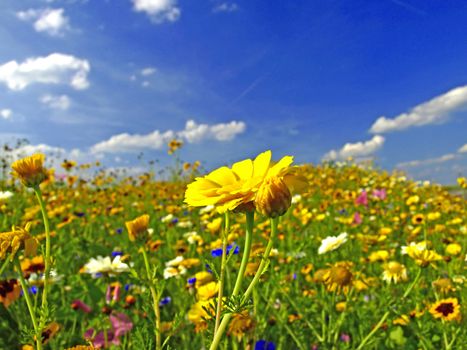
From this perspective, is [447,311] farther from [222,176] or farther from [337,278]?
[222,176]

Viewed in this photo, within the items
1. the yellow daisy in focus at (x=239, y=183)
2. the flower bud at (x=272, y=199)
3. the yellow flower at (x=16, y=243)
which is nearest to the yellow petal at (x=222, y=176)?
the yellow daisy in focus at (x=239, y=183)

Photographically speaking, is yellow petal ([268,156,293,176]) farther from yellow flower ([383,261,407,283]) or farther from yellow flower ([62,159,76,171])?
yellow flower ([62,159,76,171])

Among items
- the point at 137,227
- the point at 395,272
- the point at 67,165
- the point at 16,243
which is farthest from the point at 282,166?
the point at 67,165

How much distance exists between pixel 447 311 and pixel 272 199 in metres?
1.31

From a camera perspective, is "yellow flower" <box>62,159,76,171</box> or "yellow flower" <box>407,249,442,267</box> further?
"yellow flower" <box>62,159,76,171</box>

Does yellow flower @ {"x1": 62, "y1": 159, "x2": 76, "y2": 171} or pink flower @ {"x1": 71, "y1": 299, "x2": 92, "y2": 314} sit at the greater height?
yellow flower @ {"x1": 62, "y1": 159, "x2": 76, "y2": 171}

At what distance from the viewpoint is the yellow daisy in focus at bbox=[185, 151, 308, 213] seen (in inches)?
23.5

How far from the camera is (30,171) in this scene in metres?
1.00

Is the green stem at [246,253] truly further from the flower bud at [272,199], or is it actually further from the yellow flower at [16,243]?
the yellow flower at [16,243]

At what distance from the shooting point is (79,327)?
2197mm

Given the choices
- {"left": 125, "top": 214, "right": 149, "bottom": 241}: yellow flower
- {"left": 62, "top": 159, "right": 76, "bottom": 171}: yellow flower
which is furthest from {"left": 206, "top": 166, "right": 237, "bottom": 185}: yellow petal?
{"left": 62, "top": 159, "right": 76, "bottom": 171}: yellow flower

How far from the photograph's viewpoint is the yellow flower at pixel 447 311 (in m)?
1.53

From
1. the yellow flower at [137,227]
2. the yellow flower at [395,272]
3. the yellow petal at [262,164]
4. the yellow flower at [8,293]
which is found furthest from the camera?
the yellow flower at [395,272]

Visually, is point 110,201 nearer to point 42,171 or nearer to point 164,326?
point 164,326
